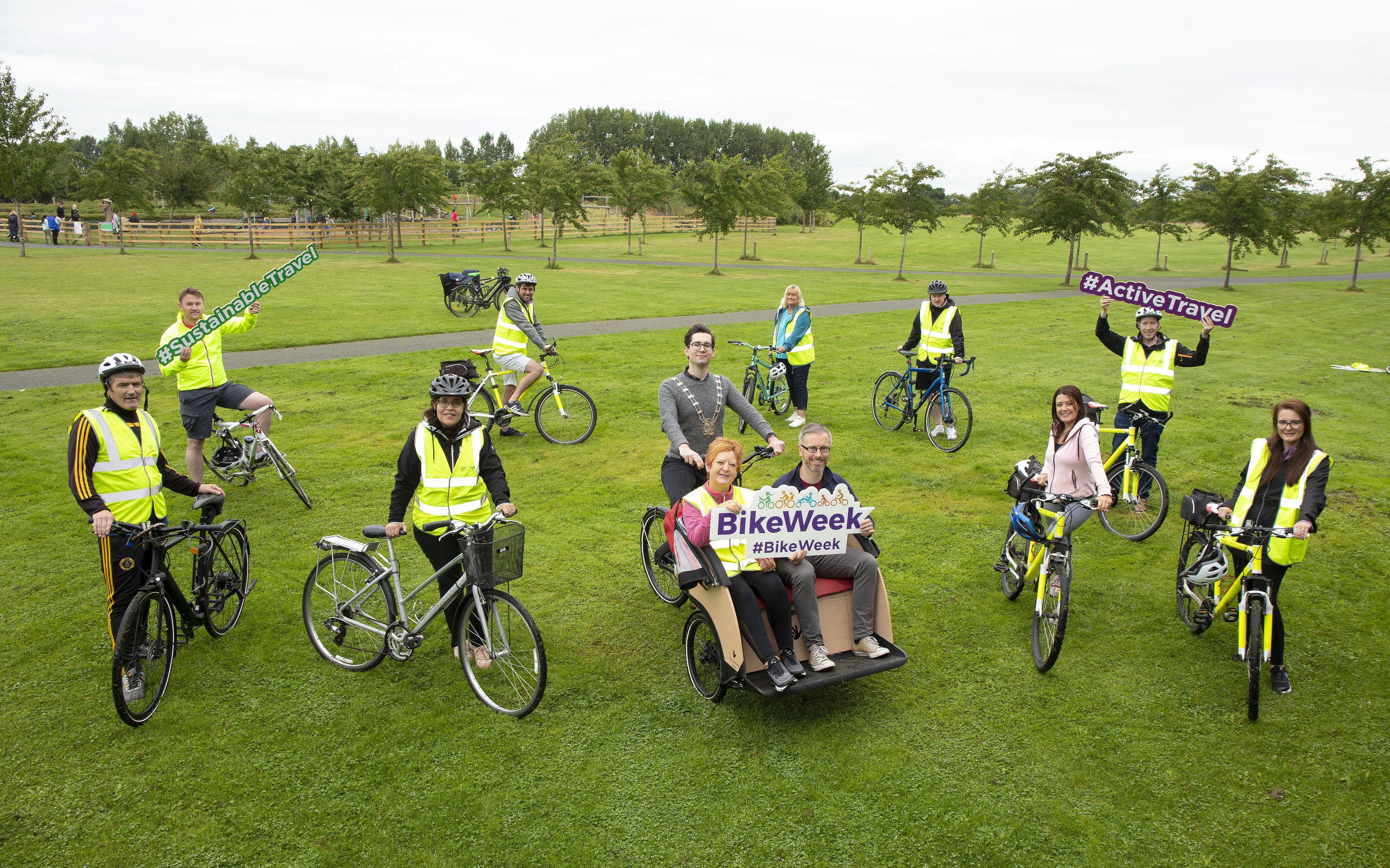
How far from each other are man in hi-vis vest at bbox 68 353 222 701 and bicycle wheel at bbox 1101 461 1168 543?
7.99 meters

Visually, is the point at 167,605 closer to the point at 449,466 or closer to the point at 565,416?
the point at 449,466

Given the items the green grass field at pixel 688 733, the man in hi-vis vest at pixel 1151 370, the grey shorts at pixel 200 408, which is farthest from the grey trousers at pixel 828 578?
the grey shorts at pixel 200 408

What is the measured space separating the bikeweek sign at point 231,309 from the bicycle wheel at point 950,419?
7.75 metres

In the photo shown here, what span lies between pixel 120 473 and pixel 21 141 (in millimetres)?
38421

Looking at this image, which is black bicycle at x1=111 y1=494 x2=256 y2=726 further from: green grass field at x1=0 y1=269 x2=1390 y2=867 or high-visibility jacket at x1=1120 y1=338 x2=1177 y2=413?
high-visibility jacket at x1=1120 y1=338 x2=1177 y2=413

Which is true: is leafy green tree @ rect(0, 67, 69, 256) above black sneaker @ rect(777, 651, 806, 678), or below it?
above

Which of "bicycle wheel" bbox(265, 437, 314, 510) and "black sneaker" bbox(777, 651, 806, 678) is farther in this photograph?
"bicycle wheel" bbox(265, 437, 314, 510)

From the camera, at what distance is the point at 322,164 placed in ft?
162

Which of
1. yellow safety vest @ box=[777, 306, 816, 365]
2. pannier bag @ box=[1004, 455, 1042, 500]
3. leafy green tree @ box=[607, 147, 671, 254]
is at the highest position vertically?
leafy green tree @ box=[607, 147, 671, 254]

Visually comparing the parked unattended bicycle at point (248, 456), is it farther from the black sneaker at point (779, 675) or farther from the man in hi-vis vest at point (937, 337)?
the man in hi-vis vest at point (937, 337)

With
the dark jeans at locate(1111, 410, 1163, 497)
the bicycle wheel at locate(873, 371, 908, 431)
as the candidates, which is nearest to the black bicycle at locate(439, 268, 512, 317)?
the bicycle wheel at locate(873, 371, 908, 431)

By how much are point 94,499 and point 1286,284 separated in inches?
1661

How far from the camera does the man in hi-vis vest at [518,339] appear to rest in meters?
10.9

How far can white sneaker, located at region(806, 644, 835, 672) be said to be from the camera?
504 cm
